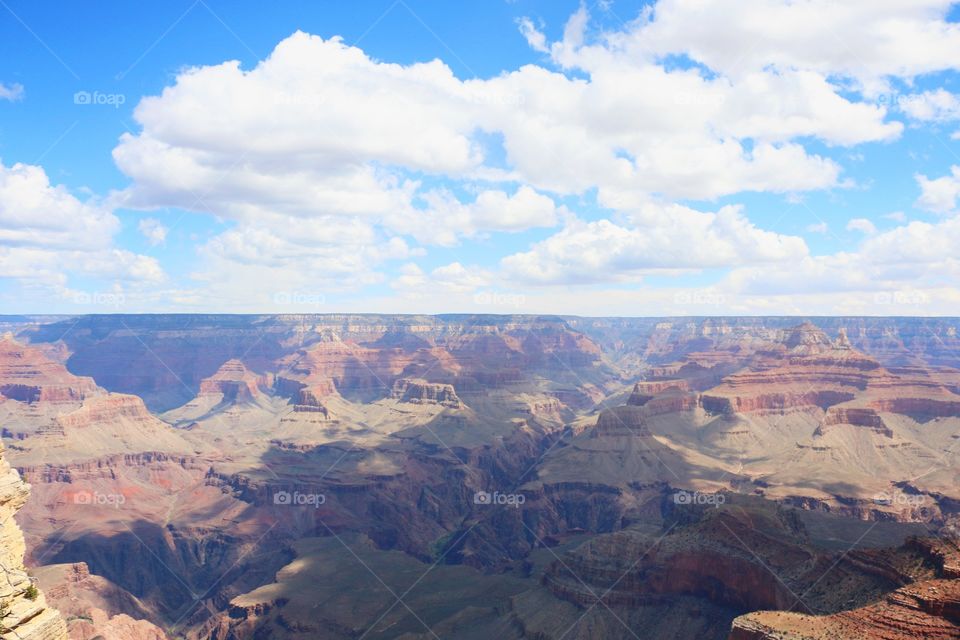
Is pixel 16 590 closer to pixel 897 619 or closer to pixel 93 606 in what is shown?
pixel 897 619

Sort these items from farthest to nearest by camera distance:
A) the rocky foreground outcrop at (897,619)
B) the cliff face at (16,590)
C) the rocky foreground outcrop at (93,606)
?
1. the rocky foreground outcrop at (93,606)
2. the rocky foreground outcrop at (897,619)
3. the cliff face at (16,590)

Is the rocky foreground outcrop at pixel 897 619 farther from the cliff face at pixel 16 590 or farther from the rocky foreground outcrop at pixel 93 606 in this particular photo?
the rocky foreground outcrop at pixel 93 606

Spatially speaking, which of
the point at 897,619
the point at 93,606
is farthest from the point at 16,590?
the point at 93,606

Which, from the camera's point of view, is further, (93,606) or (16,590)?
(93,606)

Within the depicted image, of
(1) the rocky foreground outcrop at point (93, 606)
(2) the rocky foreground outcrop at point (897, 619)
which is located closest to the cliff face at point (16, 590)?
(2) the rocky foreground outcrop at point (897, 619)

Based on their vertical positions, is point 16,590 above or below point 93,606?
above

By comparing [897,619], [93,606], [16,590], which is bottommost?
[93,606]

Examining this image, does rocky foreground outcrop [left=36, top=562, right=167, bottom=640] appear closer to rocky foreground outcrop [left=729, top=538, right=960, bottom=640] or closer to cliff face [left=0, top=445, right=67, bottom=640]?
cliff face [left=0, top=445, right=67, bottom=640]

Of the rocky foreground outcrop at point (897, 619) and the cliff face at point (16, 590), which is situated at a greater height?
the cliff face at point (16, 590)
